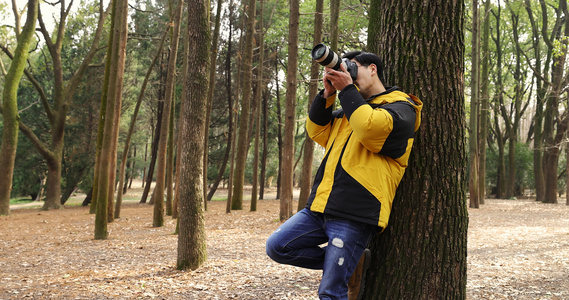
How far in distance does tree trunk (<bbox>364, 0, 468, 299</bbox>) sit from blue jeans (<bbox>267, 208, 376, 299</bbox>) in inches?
13.7

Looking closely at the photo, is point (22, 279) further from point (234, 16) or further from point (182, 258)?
point (234, 16)

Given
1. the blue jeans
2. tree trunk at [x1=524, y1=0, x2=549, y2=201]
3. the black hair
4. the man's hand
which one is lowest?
the blue jeans

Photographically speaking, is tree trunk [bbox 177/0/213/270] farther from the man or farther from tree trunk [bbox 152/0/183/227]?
tree trunk [bbox 152/0/183/227]

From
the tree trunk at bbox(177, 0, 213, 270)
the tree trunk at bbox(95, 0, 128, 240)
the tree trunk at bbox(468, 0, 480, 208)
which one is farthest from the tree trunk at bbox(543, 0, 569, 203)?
the tree trunk at bbox(95, 0, 128, 240)

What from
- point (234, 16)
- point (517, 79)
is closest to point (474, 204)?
point (517, 79)

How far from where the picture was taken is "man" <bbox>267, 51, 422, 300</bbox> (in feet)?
8.31

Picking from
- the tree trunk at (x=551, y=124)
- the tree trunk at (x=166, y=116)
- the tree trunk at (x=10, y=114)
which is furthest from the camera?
the tree trunk at (x=551, y=124)

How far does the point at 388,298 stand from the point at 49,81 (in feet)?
86.6

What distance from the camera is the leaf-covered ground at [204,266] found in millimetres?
5211

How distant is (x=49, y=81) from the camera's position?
2453cm

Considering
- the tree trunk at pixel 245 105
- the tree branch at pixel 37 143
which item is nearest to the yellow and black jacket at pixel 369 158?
the tree trunk at pixel 245 105

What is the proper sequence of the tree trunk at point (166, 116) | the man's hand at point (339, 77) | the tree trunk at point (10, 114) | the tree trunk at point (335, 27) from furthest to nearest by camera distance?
the tree trunk at point (10, 114), the tree trunk at point (335, 27), the tree trunk at point (166, 116), the man's hand at point (339, 77)

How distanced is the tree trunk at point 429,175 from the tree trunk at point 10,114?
16056 millimetres

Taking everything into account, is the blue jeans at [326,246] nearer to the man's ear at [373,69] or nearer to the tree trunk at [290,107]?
the man's ear at [373,69]
